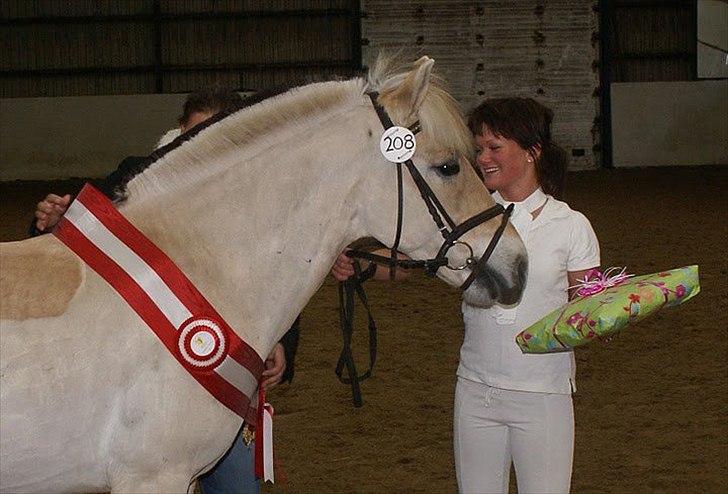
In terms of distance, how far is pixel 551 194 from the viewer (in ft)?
9.46

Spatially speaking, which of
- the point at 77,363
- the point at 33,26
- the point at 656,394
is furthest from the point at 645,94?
the point at 77,363

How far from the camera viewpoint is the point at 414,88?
2314mm

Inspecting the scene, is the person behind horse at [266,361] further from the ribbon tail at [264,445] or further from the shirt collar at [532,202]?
the shirt collar at [532,202]

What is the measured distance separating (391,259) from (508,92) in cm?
1330

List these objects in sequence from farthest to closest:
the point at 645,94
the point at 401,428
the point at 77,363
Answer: the point at 645,94 < the point at 401,428 < the point at 77,363

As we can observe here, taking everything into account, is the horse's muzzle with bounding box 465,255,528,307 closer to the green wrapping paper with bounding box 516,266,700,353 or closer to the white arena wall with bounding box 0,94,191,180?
the green wrapping paper with bounding box 516,266,700,353

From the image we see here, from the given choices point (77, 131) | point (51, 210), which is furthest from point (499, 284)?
point (77, 131)

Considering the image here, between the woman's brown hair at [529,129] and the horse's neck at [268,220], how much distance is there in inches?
22.8

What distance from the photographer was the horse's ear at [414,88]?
89.4 inches

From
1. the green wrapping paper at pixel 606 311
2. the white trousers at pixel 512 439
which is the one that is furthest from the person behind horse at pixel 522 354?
the green wrapping paper at pixel 606 311

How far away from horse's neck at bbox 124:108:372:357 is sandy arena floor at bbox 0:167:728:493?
194cm

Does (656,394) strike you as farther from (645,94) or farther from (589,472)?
(645,94)

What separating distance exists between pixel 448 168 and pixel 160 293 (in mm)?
758

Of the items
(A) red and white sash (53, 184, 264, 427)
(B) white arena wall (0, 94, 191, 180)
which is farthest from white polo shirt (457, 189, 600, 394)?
(B) white arena wall (0, 94, 191, 180)
